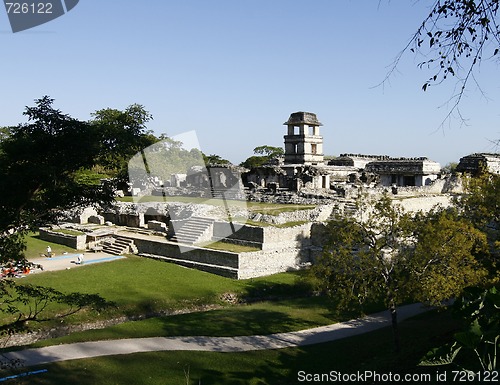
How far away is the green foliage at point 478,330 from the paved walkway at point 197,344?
9413 mm

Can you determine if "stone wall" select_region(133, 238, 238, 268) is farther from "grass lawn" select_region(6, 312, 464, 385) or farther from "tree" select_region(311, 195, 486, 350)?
"grass lawn" select_region(6, 312, 464, 385)

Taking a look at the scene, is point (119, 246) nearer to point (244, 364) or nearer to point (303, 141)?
point (244, 364)

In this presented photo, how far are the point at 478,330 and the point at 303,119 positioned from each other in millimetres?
40219

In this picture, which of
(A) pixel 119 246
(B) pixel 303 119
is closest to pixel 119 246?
(A) pixel 119 246

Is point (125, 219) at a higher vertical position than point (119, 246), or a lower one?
higher

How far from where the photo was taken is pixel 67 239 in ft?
81.3

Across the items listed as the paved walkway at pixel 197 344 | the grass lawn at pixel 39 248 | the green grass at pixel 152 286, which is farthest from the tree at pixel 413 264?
the grass lawn at pixel 39 248

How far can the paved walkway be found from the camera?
39.7 ft

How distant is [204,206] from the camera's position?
26.5 meters

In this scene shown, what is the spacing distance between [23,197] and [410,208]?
24755mm

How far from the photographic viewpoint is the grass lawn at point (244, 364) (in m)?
10.7

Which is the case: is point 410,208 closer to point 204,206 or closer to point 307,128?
point 204,206

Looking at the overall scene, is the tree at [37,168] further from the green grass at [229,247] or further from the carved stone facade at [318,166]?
the carved stone facade at [318,166]

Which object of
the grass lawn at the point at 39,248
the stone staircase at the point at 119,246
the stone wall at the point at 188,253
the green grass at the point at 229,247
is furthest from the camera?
the stone staircase at the point at 119,246
